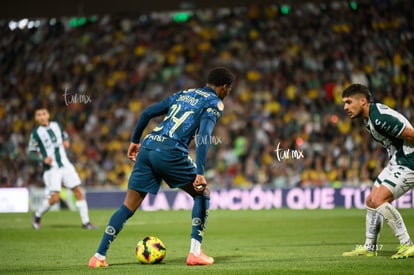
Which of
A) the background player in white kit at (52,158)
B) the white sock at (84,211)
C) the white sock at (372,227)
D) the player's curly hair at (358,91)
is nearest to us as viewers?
the player's curly hair at (358,91)

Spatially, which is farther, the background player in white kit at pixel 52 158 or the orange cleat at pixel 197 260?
the background player in white kit at pixel 52 158

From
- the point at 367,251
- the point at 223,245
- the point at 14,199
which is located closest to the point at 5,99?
the point at 14,199

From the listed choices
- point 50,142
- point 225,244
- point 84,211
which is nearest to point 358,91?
point 225,244

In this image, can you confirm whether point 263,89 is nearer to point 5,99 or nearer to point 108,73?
point 108,73

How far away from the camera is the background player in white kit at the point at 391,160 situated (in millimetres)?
9328

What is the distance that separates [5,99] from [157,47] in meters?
6.10

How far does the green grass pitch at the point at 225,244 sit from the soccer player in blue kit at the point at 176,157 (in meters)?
0.42

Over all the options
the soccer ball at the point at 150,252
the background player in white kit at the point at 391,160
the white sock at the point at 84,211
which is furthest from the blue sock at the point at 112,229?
the white sock at the point at 84,211

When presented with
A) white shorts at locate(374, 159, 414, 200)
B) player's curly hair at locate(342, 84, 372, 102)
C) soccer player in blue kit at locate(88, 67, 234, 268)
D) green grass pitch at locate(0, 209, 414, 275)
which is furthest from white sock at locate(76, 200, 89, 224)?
white shorts at locate(374, 159, 414, 200)

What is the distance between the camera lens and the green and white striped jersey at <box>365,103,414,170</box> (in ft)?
30.4

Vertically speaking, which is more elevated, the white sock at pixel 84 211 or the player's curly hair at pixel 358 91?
the player's curly hair at pixel 358 91

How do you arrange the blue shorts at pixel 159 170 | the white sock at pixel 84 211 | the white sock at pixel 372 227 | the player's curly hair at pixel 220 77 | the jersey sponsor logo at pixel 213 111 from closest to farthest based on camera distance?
the jersey sponsor logo at pixel 213 111
the blue shorts at pixel 159 170
the player's curly hair at pixel 220 77
the white sock at pixel 372 227
the white sock at pixel 84 211

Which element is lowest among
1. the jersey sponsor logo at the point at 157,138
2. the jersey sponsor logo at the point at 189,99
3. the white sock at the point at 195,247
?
the white sock at the point at 195,247

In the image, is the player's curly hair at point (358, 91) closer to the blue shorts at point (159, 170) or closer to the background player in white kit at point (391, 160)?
the background player in white kit at point (391, 160)
